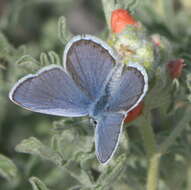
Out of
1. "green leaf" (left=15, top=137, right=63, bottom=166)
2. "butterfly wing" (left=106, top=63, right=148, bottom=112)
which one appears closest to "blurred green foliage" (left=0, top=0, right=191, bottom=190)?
"green leaf" (left=15, top=137, right=63, bottom=166)

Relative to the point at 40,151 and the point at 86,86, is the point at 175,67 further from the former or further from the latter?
the point at 40,151

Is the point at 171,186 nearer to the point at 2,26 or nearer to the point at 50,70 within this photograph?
the point at 50,70

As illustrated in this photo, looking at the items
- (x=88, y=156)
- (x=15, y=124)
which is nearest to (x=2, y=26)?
(x=15, y=124)

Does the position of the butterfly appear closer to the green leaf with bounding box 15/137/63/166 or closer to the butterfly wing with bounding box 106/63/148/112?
the butterfly wing with bounding box 106/63/148/112

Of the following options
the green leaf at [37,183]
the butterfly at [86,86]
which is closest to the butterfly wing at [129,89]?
the butterfly at [86,86]

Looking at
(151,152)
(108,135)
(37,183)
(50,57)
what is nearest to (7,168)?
(37,183)

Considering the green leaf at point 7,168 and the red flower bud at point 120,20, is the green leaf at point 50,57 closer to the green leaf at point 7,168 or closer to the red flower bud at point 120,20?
the red flower bud at point 120,20
